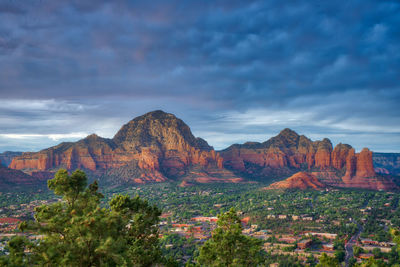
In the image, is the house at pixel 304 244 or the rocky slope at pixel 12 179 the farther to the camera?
the rocky slope at pixel 12 179

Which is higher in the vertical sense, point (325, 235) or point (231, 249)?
point (231, 249)

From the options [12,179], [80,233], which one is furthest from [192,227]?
[12,179]

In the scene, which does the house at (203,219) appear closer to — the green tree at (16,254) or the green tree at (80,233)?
the green tree at (80,233)

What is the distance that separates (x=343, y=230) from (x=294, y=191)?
71625 millimetres

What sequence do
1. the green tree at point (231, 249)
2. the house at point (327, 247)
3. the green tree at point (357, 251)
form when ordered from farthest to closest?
the house at point (327, 247), the green tree at point (357, 251), the green tree at point (231, 249)

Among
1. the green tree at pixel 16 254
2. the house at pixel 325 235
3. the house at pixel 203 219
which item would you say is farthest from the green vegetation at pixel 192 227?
the house at pixel 203 219

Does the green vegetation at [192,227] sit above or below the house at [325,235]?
above

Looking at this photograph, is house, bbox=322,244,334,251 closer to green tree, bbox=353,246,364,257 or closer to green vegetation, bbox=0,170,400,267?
green vegetation, bbox=0,170,400,267

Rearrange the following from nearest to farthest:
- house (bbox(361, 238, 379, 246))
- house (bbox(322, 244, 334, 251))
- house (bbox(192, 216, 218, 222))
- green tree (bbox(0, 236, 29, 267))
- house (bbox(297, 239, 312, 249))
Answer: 1. green tree (bbox(0, 236, 29, 267))
2. house (bbox(322, 244, 334, 251))
3. house (bbox(297, 239, 312, 249))
4. house (bbox(361, 238, 379, 246))
5. house (bbox(192, 216, 218, 222))

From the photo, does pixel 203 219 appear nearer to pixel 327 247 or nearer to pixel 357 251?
pixel 327 247

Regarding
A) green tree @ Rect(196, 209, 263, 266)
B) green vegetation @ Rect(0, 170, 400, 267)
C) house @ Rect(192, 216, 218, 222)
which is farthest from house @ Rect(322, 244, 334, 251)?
green tree @ Rect(196, 209, 263, 266)

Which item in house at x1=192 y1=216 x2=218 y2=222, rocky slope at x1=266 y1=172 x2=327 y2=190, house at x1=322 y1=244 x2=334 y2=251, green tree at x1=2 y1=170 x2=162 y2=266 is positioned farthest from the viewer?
rocky slope at x1=266 y1=172 x2=327 y2=190

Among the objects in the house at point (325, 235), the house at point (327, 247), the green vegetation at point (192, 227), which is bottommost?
the house at point (327, 247)

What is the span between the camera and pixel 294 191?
551 ft
